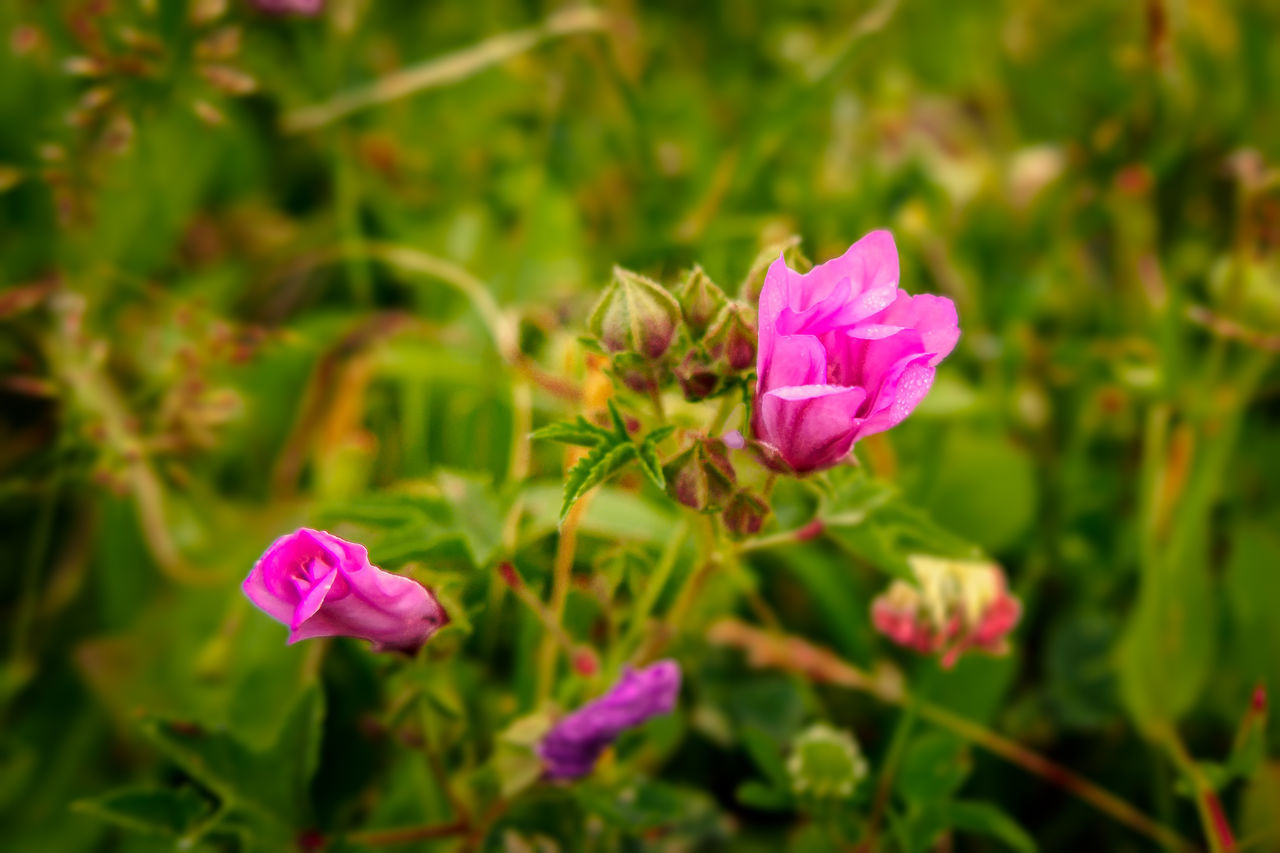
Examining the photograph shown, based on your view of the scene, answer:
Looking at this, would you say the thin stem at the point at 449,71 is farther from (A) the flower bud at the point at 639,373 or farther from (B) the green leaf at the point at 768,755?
(B) the green leaf at the point at 768,755

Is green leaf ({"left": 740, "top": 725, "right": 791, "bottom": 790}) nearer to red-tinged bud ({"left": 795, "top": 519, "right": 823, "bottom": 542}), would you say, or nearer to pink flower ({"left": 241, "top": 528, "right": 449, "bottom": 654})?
red-tinged bud ({"left": 795, "top": 519, "right": 823, "bottom": 542})

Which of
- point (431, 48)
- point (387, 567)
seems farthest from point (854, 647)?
point (431, 48)

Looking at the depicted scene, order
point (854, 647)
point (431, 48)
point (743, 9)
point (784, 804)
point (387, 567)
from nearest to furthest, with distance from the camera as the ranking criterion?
point (387, 567) < point (784, 804) < point (854, 647) < point (431, 48) < point (743, 9)

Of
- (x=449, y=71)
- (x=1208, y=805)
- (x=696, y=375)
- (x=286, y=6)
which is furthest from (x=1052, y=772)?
(x=286, y=6)

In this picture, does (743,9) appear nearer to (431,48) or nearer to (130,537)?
(431,48)

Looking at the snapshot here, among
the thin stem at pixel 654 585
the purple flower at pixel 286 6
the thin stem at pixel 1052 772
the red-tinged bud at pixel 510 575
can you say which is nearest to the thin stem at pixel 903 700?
the thin stem at pixel 1052 772

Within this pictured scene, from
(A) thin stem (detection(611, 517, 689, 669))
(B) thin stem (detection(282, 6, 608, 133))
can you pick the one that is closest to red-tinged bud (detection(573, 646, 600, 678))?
(A) thin stem (detection(611, 517, 689, 669))
